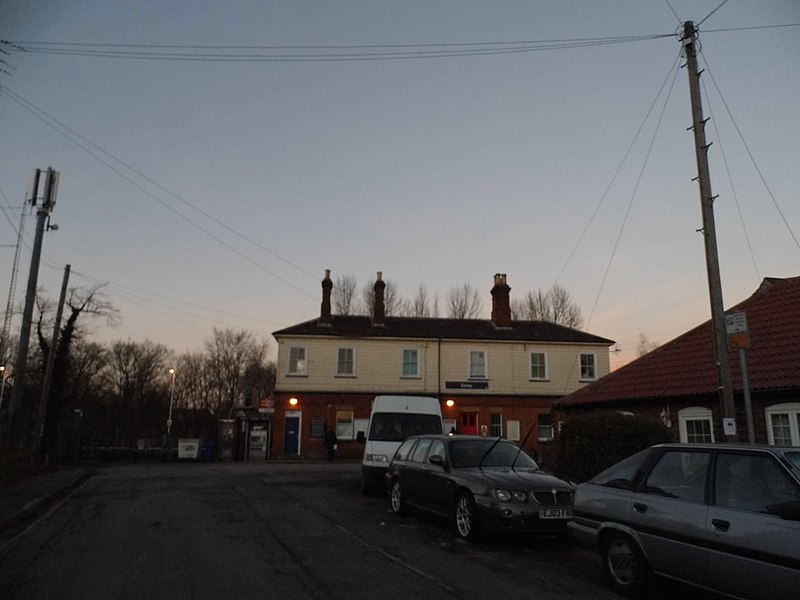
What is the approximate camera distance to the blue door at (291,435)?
33.7m

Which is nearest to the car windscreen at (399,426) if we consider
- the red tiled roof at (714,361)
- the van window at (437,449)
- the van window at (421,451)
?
the van window at (421,451)

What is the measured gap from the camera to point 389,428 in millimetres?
15852

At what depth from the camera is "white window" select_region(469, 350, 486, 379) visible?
119 ft

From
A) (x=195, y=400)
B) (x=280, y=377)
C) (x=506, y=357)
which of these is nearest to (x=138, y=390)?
(x=195, y=400)

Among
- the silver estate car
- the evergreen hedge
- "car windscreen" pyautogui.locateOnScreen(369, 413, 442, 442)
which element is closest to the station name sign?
"car windscreen" pyautogui.locateOnScreen(369, 413, 442, 442)

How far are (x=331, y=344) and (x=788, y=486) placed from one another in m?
31.2

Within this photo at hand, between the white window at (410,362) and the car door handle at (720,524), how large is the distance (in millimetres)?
30753

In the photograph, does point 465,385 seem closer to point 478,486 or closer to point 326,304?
point 326,304

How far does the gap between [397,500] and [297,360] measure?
24012 millimetres

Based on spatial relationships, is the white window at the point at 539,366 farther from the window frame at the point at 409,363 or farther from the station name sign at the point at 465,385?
the window frame at the point at 409,363

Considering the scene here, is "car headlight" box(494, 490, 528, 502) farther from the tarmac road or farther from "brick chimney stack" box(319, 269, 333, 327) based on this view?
"brick chimney stack" box(319, 269, 333, 327)

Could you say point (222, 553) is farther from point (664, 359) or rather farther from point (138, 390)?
point (138, 390)

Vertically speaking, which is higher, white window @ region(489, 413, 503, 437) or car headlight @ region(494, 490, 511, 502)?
white window @ region(489, 413, 503, 437)

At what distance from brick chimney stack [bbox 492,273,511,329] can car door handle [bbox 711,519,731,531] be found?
108 ft
